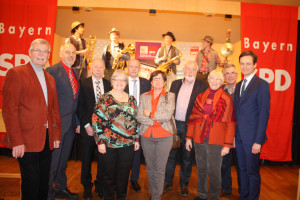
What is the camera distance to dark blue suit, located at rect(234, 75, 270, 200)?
2.56 m

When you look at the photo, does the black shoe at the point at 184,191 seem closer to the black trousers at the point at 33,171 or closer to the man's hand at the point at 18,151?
the black trousers at the point at 33,171

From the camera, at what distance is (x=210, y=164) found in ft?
8.87

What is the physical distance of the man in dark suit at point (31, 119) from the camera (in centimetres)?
191

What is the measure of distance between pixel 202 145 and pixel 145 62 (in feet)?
12.9

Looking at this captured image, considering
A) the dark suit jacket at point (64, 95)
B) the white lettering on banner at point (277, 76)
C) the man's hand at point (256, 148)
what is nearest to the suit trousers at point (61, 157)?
the dark suit jacket at point (64, 95)

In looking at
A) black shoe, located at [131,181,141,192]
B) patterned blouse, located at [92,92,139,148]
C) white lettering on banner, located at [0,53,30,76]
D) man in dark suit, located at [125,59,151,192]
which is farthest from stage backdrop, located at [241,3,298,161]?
white lettering on banner, located at [0,53,30,76]

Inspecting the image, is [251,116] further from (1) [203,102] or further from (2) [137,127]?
(2) [137,127]

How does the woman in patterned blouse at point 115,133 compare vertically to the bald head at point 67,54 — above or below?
below

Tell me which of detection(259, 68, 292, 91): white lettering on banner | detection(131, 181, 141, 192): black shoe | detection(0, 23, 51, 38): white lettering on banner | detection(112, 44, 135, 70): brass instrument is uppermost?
detection(0, 23, 51, 38): white lettering on banner

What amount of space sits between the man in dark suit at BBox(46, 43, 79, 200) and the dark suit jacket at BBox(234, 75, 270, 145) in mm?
2120

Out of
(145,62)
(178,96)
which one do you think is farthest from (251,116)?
(145,62)

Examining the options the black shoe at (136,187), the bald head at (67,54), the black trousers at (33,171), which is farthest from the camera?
the black shoe at (136,187)

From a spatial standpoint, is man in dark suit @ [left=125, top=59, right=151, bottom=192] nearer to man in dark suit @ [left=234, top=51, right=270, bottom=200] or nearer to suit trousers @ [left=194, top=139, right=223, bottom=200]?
suit trousers @ [left=194, top=139, right=223, bottom=200]

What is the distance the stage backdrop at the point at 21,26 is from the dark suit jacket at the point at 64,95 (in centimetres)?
182
